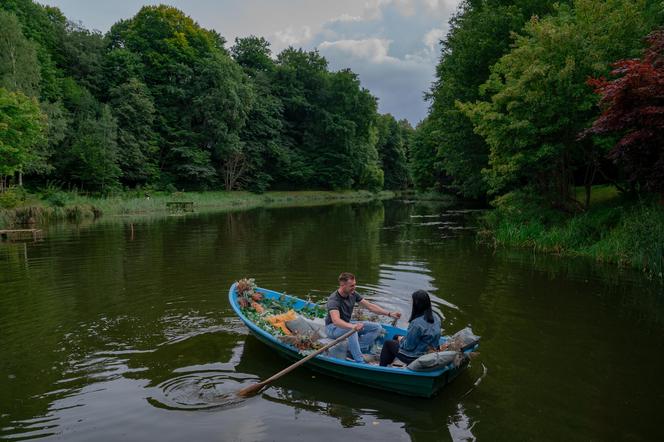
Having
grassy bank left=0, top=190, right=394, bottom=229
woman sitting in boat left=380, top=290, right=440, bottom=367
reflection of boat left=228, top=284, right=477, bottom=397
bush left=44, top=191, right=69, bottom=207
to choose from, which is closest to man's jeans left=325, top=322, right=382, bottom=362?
reflection of boat left=228, top=284, right=477, bottom=397

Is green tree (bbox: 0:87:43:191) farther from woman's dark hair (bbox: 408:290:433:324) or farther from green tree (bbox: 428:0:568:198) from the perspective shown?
woman's dark hair (bbox: 408:290:433:324)

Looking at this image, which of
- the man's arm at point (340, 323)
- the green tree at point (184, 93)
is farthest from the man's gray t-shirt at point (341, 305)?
the green tree at point (184, 93)

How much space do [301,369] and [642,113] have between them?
9.83 meters

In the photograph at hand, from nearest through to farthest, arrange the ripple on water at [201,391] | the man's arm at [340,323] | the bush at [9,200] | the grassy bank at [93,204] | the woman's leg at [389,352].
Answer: the ripple on water at [201,391] < the woman's leg at [389,352] < the man's arm at [340,323] < the bush at [9,200] < the grassy bank at [93,204]

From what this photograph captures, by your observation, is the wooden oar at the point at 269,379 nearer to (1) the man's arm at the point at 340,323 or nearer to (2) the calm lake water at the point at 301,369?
(2) the calm lake water at the point at 301,369

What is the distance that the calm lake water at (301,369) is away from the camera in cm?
548

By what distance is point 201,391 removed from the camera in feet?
20.9

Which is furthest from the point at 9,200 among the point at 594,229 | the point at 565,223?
the point at 594,229

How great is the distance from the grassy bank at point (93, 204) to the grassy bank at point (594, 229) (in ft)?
83.4

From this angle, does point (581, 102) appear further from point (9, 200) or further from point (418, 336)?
point (9, 200)

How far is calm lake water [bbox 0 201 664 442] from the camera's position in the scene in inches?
216

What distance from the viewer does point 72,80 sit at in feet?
145

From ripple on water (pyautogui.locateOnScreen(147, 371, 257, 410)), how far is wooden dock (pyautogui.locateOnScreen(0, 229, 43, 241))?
18557mm

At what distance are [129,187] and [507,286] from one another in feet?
144
